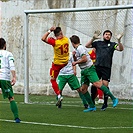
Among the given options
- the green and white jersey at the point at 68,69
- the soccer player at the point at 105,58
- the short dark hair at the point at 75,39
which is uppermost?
the short dark hair at the point at 75,39

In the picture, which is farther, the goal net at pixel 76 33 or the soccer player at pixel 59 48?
the goal net at pixel 76 33

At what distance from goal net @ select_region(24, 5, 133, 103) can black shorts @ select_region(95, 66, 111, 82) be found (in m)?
2.45

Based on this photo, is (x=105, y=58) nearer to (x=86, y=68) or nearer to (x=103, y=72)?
(x=103, y=72)

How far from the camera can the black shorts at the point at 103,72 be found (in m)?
14.1

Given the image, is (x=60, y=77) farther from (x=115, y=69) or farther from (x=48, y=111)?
(x=115, y=69)

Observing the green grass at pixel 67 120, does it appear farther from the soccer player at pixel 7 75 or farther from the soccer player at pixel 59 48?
the soccer player at pixel 59 48

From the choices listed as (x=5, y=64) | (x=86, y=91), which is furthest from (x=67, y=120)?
(x=86, y=91)

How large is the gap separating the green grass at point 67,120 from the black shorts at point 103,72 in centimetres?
75

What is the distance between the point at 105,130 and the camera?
9.91 metres

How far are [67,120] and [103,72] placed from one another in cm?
287

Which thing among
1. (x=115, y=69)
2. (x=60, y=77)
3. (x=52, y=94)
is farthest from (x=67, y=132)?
(x=52, y=94)

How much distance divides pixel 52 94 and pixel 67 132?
10574mm

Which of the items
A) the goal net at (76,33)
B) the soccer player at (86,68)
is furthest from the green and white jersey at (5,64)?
the goal net at (76,33)

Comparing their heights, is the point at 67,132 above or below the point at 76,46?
below
